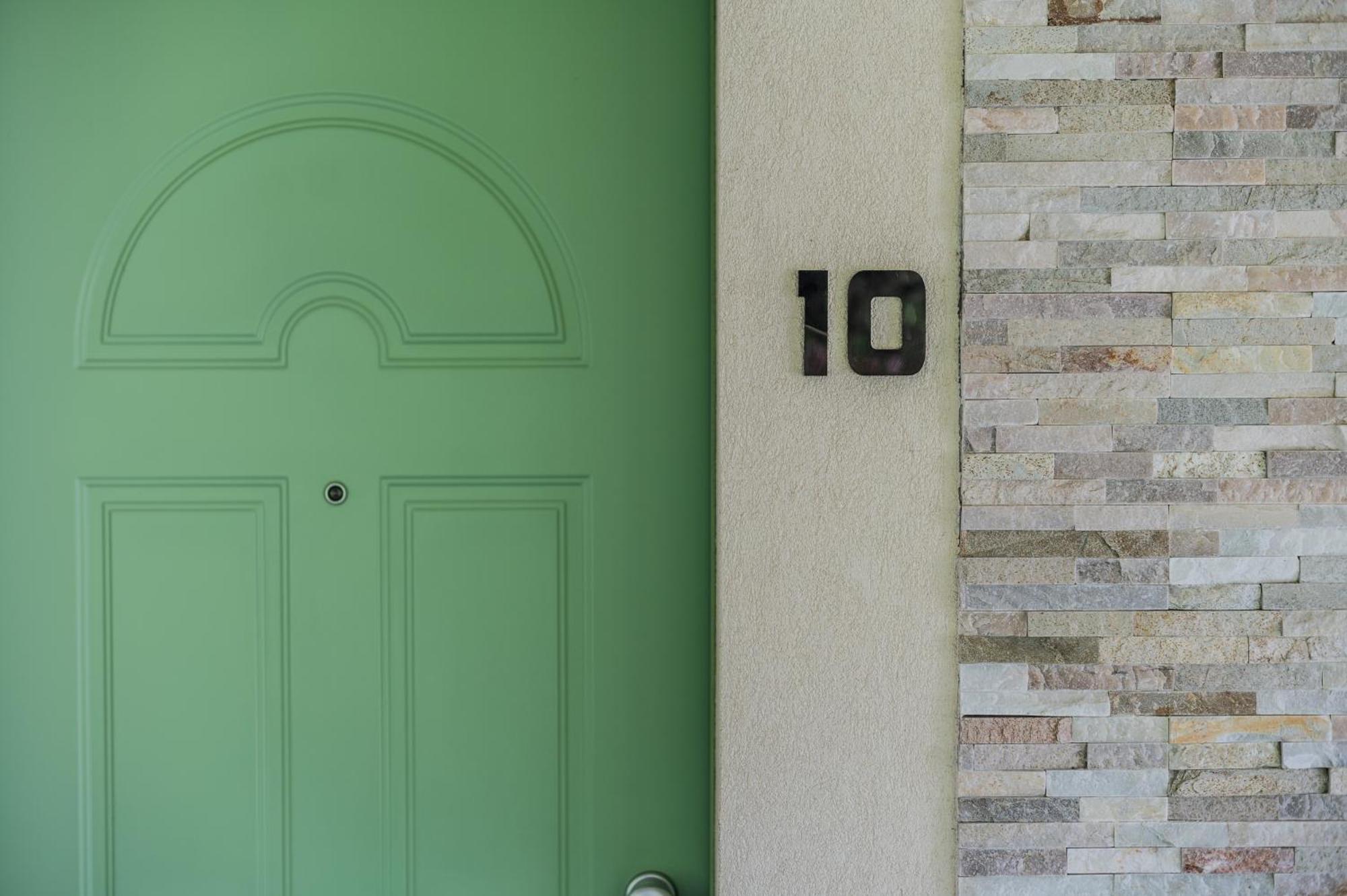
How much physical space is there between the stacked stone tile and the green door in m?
0.34

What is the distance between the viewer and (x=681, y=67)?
3.43 ft

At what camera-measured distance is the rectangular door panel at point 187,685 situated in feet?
3.49

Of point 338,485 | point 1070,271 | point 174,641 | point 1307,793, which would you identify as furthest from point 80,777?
point 1307,793

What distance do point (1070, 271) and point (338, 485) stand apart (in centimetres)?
88

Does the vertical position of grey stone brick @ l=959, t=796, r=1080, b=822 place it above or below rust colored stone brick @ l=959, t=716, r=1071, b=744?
below

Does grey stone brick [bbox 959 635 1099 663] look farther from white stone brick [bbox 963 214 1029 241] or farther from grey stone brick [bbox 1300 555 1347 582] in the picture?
white stone brick [bbox 963 214 1029 241]

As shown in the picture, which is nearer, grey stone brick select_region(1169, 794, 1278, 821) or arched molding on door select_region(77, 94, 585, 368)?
grey stone brick select_region(1169, 794, 1278, 821)

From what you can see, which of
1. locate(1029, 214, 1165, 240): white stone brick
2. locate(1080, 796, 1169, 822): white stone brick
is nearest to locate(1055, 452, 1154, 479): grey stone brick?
locate(1029, 214, 1165, 240): white stone brick

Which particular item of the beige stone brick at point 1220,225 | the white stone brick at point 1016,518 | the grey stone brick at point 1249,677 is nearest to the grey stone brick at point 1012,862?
the grey stone brick at point 1249,677

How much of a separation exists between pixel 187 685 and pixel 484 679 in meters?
0.37

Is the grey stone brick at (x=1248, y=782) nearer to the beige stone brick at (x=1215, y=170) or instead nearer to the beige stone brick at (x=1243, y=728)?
the beige stone brick at (x=1243, y=728)

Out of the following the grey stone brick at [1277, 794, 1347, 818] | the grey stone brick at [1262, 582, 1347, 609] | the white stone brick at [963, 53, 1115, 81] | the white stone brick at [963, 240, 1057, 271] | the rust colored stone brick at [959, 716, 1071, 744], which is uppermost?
the white stone brick at [963, 53, 1115, 81]

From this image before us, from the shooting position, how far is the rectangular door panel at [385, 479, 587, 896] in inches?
42.0

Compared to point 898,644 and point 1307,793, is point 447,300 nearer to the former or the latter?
point 898,644
